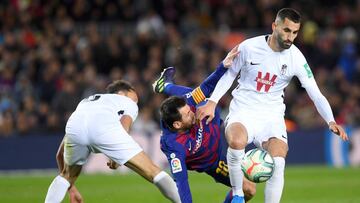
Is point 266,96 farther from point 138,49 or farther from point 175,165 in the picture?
point 138,49

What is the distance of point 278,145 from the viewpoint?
9031 mm

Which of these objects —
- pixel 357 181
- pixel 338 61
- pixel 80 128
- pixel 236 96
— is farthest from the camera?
pixel 338 61

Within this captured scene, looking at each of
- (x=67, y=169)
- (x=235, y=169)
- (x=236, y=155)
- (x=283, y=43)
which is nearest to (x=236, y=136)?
(x=236, y=155)

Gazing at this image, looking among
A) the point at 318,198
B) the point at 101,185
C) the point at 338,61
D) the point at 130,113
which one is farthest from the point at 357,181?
the point at 130,113

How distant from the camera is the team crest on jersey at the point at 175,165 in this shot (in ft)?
29.2

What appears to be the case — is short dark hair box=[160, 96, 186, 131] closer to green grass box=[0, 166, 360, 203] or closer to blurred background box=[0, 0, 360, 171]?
green grass box=[0, 166, 360, 203]

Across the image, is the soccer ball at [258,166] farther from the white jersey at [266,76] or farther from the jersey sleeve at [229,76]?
the jersey sleeve at [229,76]

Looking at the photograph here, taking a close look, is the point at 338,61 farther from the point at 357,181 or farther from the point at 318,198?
the point at 318,198

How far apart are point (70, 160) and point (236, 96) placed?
6.60 feet

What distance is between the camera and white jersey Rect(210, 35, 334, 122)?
9.20 metres

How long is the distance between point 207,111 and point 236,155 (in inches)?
24.6

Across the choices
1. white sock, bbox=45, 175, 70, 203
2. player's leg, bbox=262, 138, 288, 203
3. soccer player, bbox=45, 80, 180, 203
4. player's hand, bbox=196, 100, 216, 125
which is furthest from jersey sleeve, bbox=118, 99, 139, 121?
player's leg, bbox=262, 138, 288, 203

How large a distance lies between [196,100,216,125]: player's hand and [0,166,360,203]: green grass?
116 inches

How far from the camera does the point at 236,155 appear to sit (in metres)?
8.87
